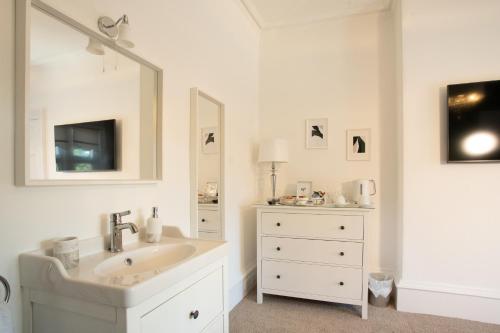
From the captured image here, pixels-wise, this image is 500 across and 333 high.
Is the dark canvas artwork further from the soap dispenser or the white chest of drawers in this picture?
the soap dispenser

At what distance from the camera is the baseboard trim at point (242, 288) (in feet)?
7.90

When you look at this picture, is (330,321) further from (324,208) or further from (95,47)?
(95,47)

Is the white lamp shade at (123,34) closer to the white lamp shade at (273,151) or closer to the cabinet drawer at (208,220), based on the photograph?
the cabinet drawer at (208,220)

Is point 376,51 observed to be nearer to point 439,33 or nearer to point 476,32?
point 439,33

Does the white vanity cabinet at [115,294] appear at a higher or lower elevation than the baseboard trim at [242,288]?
higher

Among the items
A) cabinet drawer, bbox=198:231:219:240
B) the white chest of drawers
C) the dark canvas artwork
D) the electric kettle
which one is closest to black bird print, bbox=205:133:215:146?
cabinet drawer, bbox=198:231:219:240

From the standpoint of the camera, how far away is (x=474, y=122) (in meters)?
2.23

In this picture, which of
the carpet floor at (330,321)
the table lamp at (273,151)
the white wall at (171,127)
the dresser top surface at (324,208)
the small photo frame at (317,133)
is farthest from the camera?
the small photo frame at (317,133)

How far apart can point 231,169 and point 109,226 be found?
4.30 ft

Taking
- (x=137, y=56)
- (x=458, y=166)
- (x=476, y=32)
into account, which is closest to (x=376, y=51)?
(x=476, y=32)

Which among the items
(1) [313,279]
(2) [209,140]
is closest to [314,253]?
(1) [313,279]

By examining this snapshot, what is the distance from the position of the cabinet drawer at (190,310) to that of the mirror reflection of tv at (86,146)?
634 millimetres

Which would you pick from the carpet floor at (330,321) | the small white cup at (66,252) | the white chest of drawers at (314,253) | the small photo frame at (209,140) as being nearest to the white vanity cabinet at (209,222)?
the small photo frame at (209,140)

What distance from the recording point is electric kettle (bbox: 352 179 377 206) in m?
2.49
